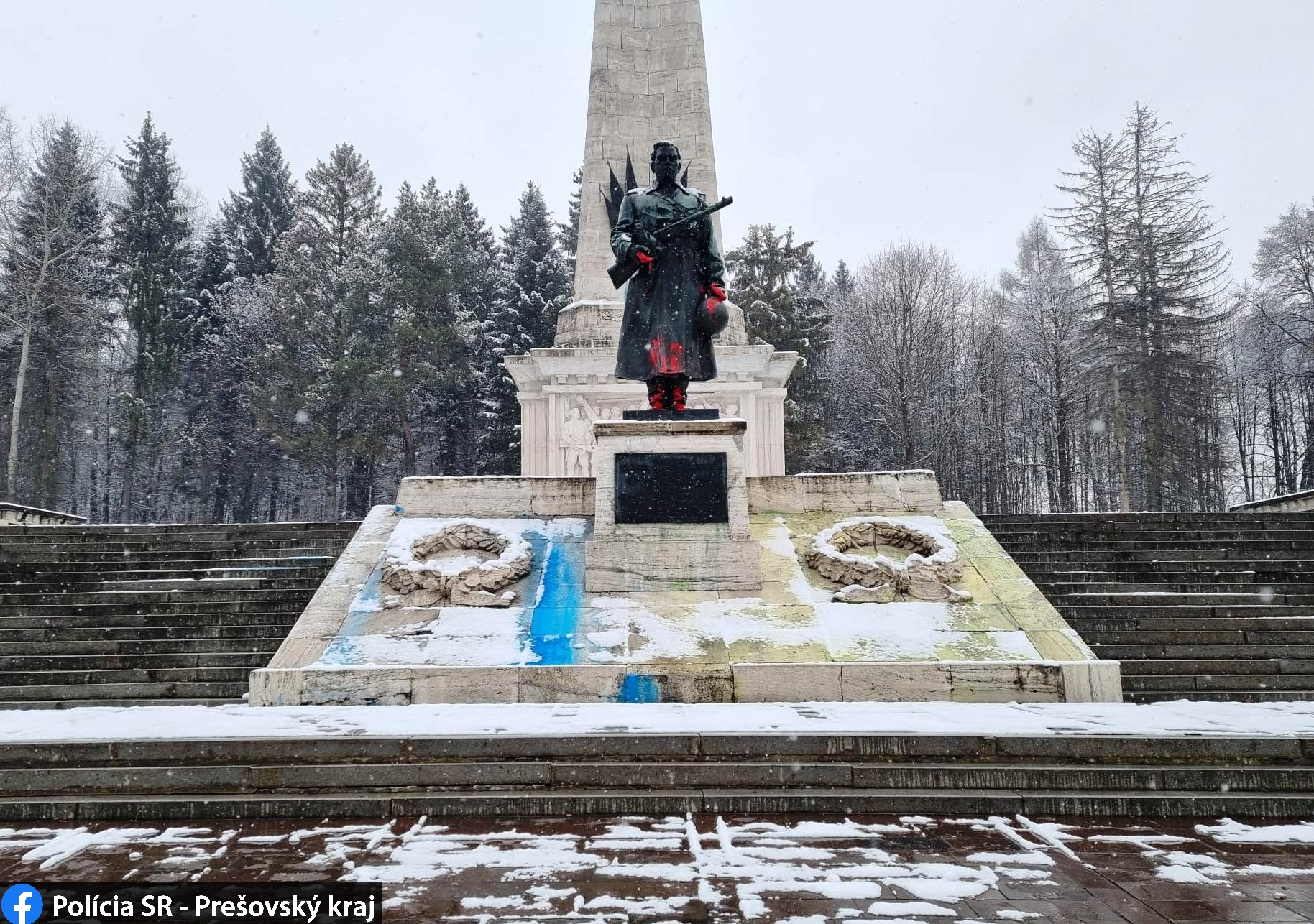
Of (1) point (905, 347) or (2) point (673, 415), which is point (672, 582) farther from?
(1) point (905, 347)

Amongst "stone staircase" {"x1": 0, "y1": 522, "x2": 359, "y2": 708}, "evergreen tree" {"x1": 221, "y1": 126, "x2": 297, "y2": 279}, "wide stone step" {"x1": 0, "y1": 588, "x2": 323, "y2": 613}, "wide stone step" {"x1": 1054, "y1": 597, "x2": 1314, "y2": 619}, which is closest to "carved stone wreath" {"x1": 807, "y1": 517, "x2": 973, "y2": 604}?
"wide stone step" {"x1": 1054, "y1": 597, "x2": 1314, "y2": 619}

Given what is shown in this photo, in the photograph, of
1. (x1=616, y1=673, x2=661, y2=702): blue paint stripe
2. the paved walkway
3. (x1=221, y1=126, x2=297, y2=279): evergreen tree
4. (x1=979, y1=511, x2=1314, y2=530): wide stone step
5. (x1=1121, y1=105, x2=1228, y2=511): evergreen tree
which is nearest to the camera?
the paved walkway

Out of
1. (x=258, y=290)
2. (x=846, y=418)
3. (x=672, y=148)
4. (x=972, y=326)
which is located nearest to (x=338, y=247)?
(x=258, y=290)

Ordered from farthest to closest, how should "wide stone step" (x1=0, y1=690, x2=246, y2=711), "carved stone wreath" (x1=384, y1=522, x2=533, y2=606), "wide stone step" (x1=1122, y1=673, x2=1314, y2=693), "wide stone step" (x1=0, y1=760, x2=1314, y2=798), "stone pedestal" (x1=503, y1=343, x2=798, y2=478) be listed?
"stone pedestal" (x1=503, y1=343, x2=798, y2=478) < "wide stone step" (x1=1122, y1=673, x2=1314, y2=693) < "carved stone wreath" (x1=384, y1=522, x2=533, y2=606) < "wide stone step" (x1=0, y1=690, x2=246, y2=711) < "wide stone step" (x1=0, y1=760, x2=1314, y2=798)

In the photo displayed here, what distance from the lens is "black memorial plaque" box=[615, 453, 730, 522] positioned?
807 centimetres

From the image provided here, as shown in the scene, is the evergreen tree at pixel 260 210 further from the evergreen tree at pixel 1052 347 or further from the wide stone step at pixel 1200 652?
the wide stone step at pixel 1200 652

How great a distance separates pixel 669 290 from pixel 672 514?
7.09ft

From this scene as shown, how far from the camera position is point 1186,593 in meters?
9.61

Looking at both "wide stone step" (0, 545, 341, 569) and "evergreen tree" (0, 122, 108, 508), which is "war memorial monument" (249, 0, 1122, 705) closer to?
"wide stone step" (0, 545, 341, 569)

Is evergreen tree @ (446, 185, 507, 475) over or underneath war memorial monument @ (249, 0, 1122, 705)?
over

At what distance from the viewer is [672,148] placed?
8406 mm

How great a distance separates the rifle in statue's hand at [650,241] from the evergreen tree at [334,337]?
80.2 ft

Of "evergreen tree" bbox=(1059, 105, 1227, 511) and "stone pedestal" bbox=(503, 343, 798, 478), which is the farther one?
"evergreen tree" bbox=(1059, 105, 1227, 511)

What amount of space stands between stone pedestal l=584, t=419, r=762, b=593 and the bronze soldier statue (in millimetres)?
588
